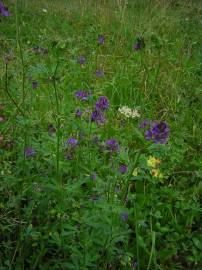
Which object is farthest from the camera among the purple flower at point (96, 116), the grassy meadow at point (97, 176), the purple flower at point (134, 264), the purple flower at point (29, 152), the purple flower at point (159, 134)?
the purple flower at point (96, 116)

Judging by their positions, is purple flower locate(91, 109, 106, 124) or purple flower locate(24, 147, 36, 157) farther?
purple flower locate(91, 109, 106, 124)

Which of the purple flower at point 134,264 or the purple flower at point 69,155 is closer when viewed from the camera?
the purple flower at point 134,264

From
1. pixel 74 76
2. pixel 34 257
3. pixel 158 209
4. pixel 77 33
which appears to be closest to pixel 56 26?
pixel 77 33

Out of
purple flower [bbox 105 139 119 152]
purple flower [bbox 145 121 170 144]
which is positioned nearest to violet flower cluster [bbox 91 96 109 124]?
purple flower [bbox 105 139 119 152]

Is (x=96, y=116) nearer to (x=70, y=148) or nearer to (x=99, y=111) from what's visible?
(x=99, y=111)

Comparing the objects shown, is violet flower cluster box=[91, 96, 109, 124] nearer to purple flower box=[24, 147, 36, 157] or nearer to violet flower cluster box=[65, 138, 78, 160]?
violet flower cluster box=[65, 138, 78, 160]

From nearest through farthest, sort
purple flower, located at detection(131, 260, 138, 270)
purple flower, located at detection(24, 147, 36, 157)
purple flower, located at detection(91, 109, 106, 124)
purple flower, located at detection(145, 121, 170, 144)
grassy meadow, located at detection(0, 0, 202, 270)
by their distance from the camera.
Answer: purple flower, located at detection(145, 121, 170, 144) → grassy meadow, located at detection(0, 0, 202, 270) → purple flower, located at detection(131, 260, 138, 270) → purple flower, located at detection(24, 147, 36, 157) → purple flower, located at detection(91, 109, 106, 124)

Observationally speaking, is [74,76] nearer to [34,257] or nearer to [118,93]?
[118,93]

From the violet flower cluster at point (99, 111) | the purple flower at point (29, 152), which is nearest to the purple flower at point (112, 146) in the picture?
the violet flower cluster at point (99, 111)

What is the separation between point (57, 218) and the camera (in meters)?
1.71

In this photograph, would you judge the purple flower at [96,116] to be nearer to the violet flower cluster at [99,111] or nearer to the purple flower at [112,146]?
the violet flower cluster at [99,111]

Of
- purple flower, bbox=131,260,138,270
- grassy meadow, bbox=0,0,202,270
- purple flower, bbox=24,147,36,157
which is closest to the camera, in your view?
grassy meadow, bbox=0,0,202,270

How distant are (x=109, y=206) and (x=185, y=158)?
1247 millimetres

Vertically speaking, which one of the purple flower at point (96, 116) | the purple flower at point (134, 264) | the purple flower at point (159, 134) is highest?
the purple flower at point (159, 134)
